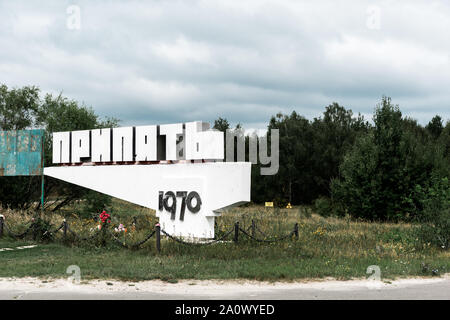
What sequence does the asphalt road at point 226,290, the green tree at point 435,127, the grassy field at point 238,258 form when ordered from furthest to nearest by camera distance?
1. the green tree at point 435,127
2. the grassy field at point 238,258
3. the asphalt road at point 226,290

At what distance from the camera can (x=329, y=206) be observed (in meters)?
34.1

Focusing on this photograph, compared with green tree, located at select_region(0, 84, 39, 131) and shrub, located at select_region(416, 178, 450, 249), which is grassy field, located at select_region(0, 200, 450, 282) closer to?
shrub, located at select_region(416, 178, 450, 249)

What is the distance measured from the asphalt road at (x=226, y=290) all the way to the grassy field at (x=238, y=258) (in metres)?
0.64

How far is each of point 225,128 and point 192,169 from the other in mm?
41514

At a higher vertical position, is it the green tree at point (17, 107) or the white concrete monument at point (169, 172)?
the green tree at point (17, 107)

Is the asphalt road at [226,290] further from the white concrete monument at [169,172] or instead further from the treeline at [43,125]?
the treeline at [43,125]

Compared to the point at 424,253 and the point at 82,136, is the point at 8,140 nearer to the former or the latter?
the point at 82,136

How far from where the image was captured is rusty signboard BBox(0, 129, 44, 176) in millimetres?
22812

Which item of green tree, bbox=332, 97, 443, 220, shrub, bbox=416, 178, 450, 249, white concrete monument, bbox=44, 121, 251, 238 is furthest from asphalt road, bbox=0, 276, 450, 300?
green tree, bbox=332, 97, 443, 220

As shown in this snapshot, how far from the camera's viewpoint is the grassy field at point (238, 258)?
11914mm

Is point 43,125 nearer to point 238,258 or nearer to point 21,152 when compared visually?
point 21,152

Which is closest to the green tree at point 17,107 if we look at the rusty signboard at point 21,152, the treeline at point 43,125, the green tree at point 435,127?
the treeline at point 43,125

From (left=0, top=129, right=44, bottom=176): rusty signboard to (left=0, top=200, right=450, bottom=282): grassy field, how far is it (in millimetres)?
5278
